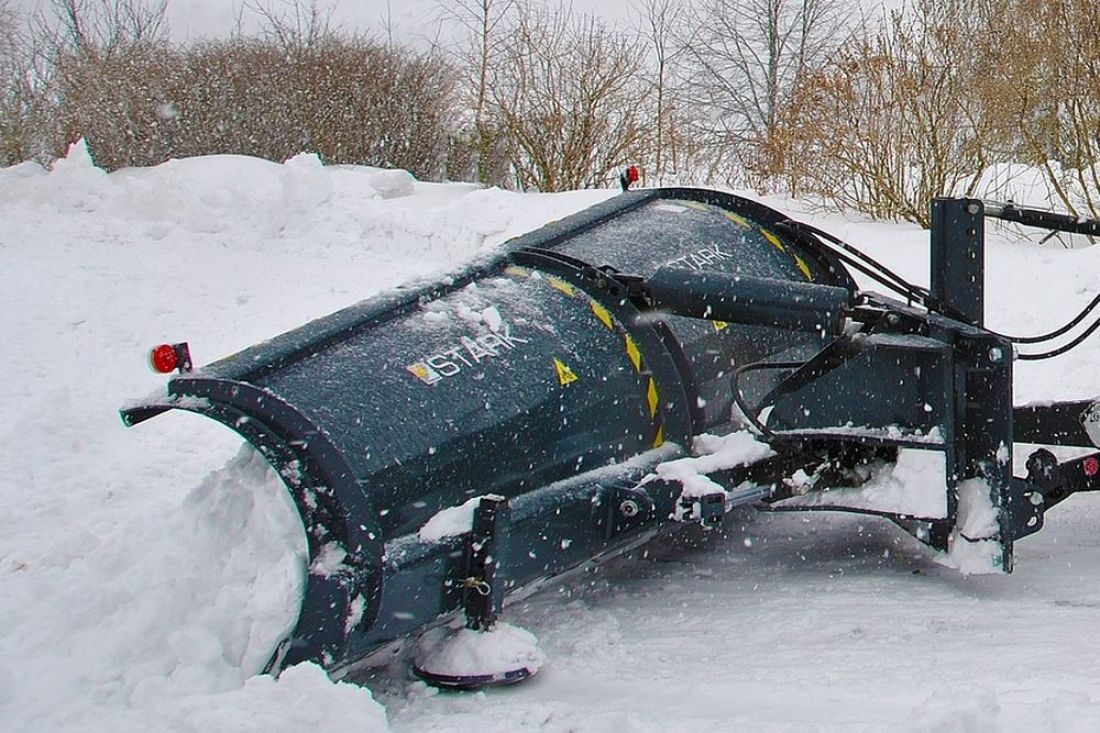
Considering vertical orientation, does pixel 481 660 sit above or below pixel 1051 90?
below

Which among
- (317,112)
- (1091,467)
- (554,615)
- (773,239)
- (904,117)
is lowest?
(554,615)

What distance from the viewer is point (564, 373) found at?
367cm

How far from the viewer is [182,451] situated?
5.68 m

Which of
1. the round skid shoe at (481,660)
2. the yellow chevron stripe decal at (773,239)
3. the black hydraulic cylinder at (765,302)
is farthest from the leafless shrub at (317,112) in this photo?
the round skid shoe at (481,660)

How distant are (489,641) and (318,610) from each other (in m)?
0.46

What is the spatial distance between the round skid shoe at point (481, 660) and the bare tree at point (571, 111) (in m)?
11.2

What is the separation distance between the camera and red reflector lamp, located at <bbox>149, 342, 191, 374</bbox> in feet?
10.4

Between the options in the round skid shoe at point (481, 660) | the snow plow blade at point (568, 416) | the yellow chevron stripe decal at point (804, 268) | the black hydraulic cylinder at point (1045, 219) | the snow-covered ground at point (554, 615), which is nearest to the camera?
the snow-covered ground at point (554, 615)

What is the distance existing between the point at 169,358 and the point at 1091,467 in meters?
2.80

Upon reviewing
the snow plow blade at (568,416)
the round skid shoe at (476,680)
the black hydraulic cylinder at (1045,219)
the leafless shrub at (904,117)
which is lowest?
the round skid shoe at (476,680)

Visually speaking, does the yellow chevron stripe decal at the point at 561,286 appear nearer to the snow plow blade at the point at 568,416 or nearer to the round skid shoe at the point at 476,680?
the snow plow blade at the point at 568,416

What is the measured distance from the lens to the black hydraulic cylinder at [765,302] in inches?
142

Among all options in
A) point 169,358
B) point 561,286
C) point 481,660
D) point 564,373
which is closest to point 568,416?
point 564,373

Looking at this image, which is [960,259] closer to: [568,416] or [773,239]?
[773,239]
